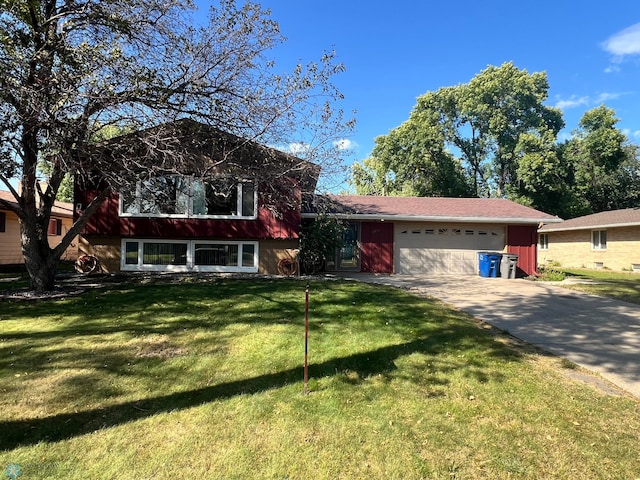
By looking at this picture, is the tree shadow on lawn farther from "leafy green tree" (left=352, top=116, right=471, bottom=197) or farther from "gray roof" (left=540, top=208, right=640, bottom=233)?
"leafy green tree" (left=352, top=116, right=471, bottom=197)

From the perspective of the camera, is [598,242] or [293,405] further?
[598,242]

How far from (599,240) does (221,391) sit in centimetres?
2381

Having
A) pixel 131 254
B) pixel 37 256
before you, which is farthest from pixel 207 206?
pixel 37 256

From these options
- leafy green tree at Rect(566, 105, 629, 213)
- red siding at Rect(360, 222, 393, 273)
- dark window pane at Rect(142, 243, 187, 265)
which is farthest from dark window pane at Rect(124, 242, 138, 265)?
leafy green tree at Rect(566, 105, 629, 213)

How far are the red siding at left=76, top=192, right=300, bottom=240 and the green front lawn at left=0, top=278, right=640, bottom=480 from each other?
240 inches

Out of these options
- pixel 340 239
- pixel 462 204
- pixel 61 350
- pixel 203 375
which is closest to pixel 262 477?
pixel 203 375

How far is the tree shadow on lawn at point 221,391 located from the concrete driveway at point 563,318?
1.05 meters

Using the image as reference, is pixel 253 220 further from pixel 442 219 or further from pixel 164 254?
pixel 442 219

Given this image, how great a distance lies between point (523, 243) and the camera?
14.6 meters

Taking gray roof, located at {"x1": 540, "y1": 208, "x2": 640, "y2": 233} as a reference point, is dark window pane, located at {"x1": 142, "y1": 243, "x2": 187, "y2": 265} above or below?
below

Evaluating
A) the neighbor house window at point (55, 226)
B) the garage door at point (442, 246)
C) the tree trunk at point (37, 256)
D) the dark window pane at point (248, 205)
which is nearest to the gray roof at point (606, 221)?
the garage door at point (442, 246)

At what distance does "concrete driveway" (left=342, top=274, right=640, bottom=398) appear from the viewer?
4793 mm

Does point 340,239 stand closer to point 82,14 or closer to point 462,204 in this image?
point 462,204

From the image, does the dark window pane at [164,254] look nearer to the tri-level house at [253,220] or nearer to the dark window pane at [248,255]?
the tri-level house at [253,220]
